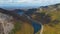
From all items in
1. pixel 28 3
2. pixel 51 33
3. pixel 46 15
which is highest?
pixel 28 3

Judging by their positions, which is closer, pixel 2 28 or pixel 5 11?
pixel 2 28

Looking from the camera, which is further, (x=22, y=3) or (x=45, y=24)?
(x=22, y=3)

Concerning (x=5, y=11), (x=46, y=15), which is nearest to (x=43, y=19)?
(x=46, y=15)

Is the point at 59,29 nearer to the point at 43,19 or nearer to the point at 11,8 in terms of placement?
the point at 43,19

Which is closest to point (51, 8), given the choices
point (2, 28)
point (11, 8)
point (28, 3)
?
point (28, 3)

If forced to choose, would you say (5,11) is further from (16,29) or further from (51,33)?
(51,33)

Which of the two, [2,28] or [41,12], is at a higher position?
[41,12]
